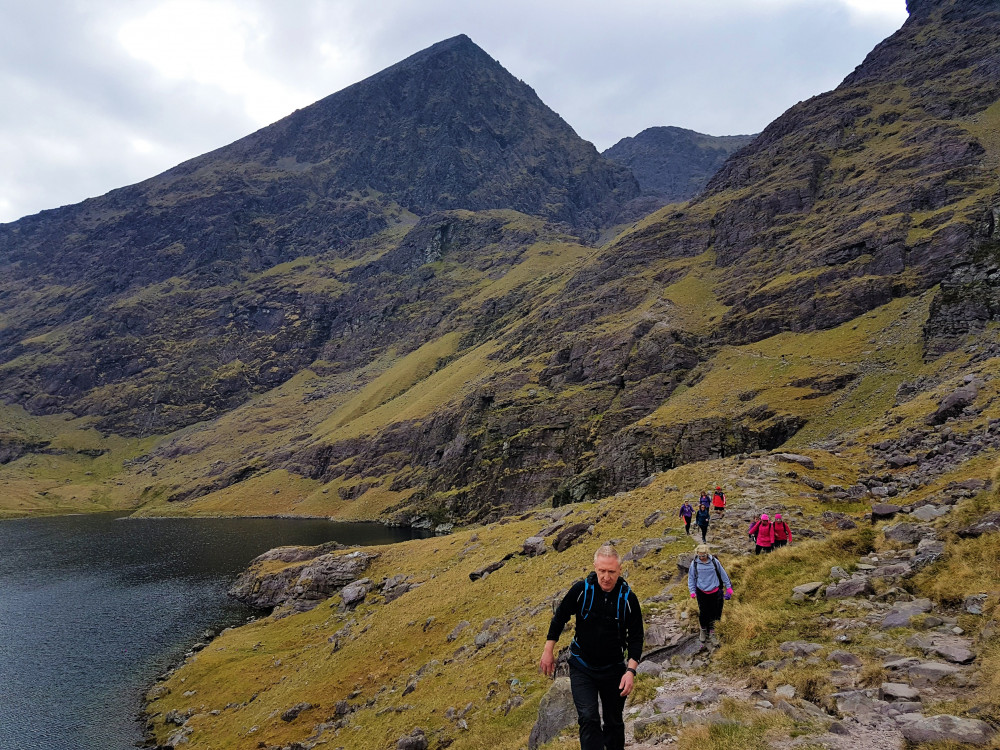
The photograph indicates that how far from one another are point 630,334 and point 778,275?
4136 cm

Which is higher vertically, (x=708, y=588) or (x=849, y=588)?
(x=708, y=588)

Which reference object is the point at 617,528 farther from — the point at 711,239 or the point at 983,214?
the point at 711,239

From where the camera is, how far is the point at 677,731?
11133 mm

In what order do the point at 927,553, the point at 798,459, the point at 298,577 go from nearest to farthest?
1. the point at 927,553
2. the point at 798,459
3. the point at 298,577

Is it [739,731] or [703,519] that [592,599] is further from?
[703,519]

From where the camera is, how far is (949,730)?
324 inches

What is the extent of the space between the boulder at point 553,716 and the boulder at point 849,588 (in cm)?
850

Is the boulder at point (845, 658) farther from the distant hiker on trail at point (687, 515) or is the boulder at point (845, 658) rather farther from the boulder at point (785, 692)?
the distant hiker on trail at point (687, 515)

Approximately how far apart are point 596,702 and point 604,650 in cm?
98

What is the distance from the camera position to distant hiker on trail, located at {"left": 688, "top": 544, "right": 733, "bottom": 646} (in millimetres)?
15531

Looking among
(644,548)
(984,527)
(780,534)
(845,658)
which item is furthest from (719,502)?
(845,658)

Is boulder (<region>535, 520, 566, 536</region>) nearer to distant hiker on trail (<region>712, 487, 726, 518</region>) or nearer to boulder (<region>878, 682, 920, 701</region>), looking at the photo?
distant hiker on trail (<region>712, 487, 726, 518</region>)

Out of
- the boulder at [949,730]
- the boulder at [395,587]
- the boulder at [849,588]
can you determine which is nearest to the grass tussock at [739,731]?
the boulder at [949,730]

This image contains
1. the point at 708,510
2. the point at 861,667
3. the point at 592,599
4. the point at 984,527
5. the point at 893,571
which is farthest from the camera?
the point at 708,510
